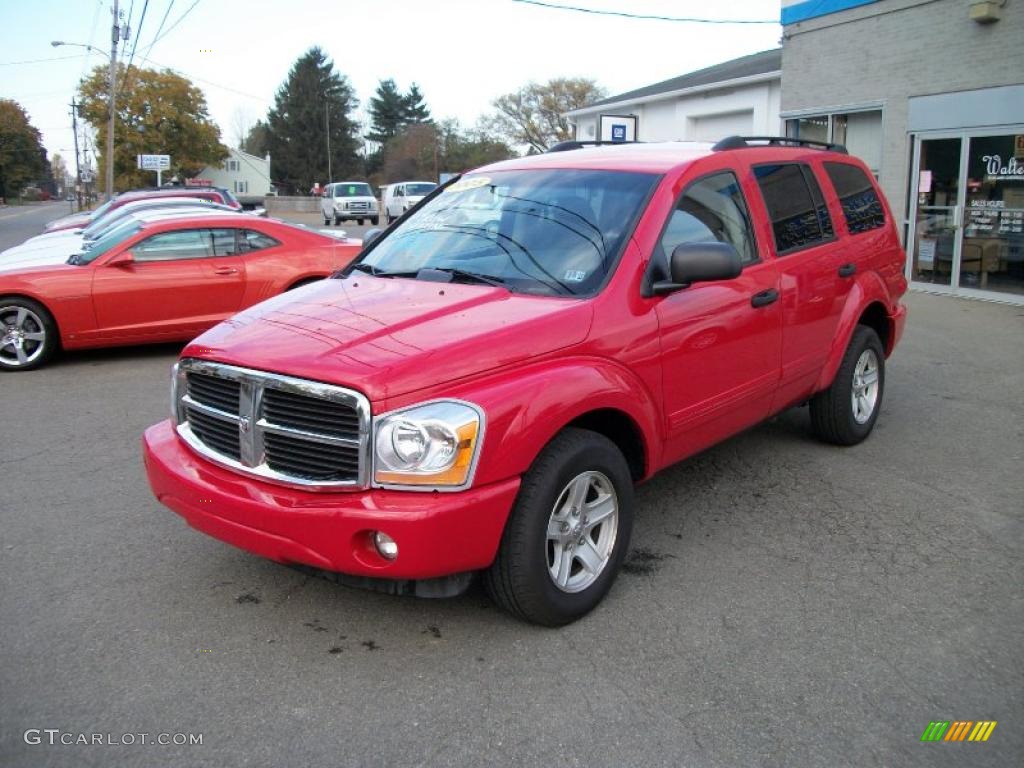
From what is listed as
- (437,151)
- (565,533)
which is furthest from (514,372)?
(437,151)

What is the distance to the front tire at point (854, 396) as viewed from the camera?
551cm

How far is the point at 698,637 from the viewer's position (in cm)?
345

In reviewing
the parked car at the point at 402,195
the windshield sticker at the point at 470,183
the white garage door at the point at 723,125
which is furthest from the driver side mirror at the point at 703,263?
the parked car at the point at 402,195

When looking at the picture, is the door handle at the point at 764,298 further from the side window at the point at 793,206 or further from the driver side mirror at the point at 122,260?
the driver side mirror at the point at 122,260

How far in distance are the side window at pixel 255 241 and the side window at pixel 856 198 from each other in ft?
20.0

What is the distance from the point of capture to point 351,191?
41312 mm

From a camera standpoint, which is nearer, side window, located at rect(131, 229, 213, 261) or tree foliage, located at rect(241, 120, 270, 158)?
side window, located at rect(131, 229, 213, 261)

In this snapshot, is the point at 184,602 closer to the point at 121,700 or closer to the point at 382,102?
the point at 121,700

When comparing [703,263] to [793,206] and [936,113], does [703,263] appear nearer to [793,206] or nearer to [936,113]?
[793,206]

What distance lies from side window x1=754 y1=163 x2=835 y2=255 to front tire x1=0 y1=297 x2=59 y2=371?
6.97 m

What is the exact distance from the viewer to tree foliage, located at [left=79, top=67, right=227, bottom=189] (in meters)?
64.6

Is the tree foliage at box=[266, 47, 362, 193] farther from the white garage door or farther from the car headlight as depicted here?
the car headlight

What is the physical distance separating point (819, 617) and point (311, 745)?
2.06 meters

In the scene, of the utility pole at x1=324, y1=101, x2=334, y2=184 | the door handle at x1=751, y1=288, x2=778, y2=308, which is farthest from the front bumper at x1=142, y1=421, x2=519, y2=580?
the utility pole at x1=324, y1=101, x2=334, y2=184
